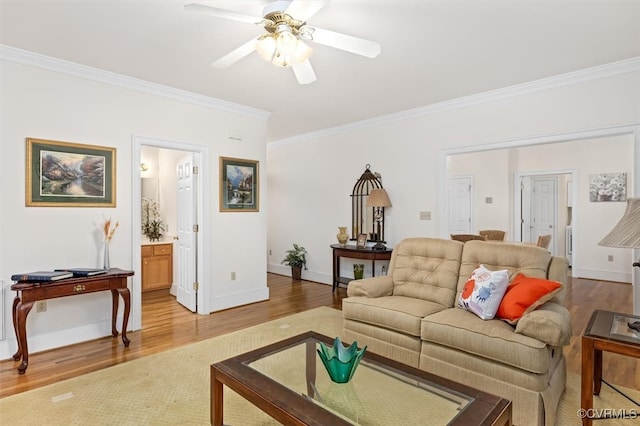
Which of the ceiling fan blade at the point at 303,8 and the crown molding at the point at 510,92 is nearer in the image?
the ceiling fan blade at the point at 303,8

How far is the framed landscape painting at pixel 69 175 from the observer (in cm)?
310

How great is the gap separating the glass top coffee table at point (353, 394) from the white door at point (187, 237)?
103 inches

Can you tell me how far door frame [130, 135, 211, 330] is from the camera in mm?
3662

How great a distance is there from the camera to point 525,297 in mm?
2271

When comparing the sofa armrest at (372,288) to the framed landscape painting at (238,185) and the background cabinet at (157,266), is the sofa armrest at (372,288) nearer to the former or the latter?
the framed landscape painting at (238,185)

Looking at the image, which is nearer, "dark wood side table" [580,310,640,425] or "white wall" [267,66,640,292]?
"dark wood side table" [580,310,640,425]

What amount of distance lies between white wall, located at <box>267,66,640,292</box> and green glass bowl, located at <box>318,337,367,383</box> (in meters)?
3.08

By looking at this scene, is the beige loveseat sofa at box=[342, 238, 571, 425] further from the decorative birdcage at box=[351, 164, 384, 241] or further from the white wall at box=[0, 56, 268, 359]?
the white wall at box=[0, 56, 268, 359]

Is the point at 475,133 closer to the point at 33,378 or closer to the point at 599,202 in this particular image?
the point at 599,202

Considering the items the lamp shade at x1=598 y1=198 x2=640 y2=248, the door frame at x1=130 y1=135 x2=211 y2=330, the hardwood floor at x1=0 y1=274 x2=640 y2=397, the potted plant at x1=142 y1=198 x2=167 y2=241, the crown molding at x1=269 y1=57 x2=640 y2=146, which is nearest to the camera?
the lamp shade at x1=598 y1=198 x2=640 y2=248

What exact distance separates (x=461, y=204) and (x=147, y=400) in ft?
22.9

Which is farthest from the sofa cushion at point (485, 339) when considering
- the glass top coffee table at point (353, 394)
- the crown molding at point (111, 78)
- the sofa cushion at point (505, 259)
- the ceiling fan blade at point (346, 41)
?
the crown molding at point (111, 78)

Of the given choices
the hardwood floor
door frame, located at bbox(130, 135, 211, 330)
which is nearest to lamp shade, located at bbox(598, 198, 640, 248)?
the hardwood floor

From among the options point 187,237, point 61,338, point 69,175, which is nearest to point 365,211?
point 187,237
